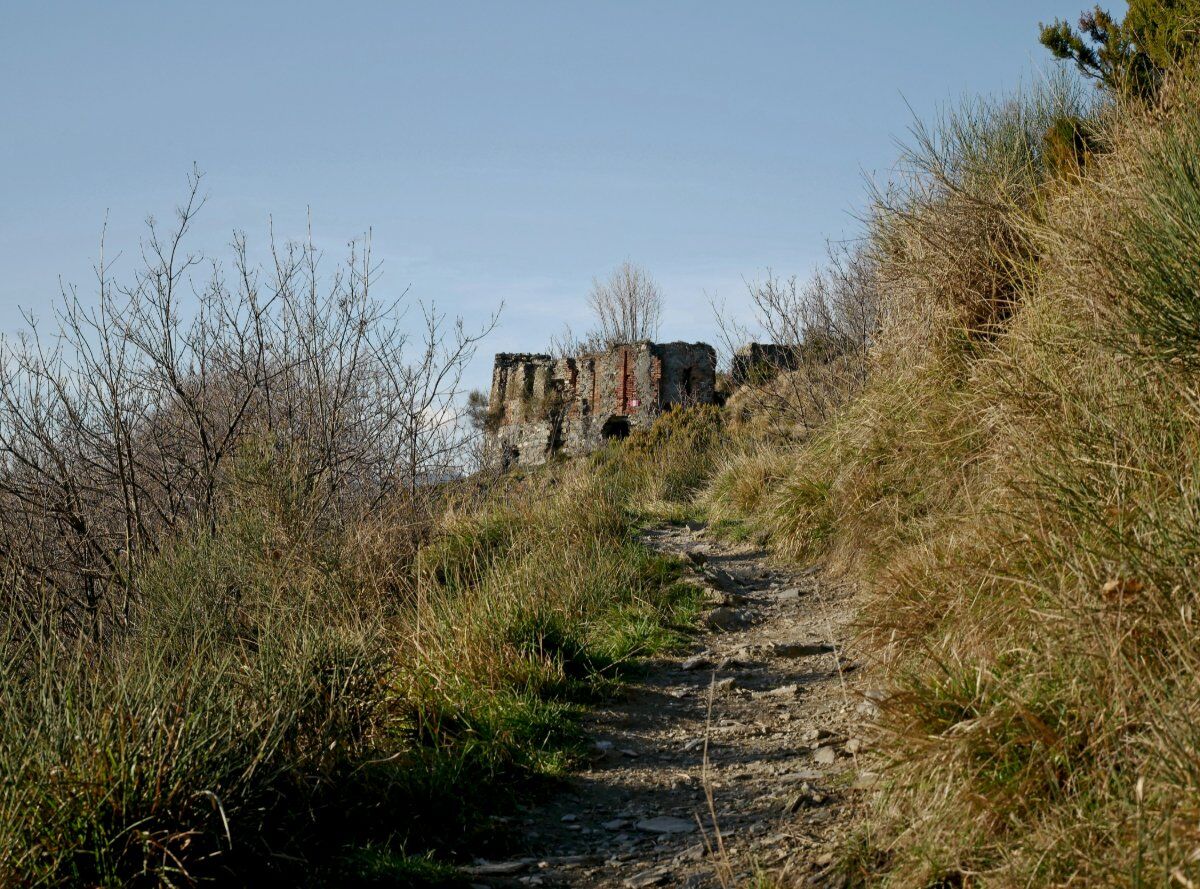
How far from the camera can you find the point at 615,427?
2347cm

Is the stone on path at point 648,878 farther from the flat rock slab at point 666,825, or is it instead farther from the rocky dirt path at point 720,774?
the flat rock slab at point 666,825

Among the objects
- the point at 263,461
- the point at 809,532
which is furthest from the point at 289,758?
the point at 809,532

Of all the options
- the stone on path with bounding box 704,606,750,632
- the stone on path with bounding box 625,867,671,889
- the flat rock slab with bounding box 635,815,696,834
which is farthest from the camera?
the stone on path with bounding box 704,606,750,632

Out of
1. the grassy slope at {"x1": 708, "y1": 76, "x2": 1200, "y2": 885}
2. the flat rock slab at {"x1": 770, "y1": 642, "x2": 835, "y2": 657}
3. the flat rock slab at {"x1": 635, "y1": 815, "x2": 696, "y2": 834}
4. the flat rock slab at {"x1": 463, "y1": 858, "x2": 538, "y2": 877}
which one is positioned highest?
the grassy slope at {"x1": 708, "y1": 76, "x2": 1200, "y2": 885}

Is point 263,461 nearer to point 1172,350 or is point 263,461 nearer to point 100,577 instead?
point 100,577

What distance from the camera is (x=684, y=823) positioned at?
3613 millimetres

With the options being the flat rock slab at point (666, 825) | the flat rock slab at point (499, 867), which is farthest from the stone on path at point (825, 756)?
the flat rock slab at point (499, 867)

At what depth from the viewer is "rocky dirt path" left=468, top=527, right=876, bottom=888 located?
3205 mm

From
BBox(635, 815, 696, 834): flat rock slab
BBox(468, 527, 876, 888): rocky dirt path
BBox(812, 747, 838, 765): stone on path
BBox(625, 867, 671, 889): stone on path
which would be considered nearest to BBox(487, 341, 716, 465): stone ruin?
BBox(468, 527, 876, 888): rocky dirt path

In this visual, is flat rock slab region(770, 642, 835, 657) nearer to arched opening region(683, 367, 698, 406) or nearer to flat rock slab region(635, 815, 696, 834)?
flat rock slab region(635, 815, 696, 834)

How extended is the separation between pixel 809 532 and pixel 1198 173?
4.32 metres

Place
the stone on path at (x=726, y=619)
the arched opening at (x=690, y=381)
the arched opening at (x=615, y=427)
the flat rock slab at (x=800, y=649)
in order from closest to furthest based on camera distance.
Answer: the flat rock slab at (x=800, y=649) < the stone on path at (x=726, y=619) < the arched opening at (x=690, y=381) < the arched opening at (x=615, y=427)

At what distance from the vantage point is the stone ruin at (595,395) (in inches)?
915

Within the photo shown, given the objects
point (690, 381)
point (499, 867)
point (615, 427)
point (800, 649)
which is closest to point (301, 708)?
point (499, 867)
